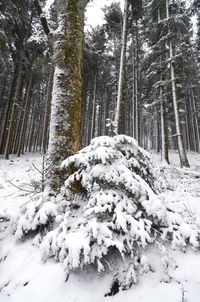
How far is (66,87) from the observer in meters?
3.87

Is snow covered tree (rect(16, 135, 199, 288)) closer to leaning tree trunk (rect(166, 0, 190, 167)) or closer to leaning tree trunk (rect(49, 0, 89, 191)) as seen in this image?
leaning tree trunk (rect(49, 0, 89, 191))

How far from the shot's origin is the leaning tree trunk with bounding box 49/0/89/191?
3.62m

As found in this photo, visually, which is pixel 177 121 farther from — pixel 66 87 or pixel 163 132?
pixel 66 87

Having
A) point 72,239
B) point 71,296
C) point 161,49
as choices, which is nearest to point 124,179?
point 72,239

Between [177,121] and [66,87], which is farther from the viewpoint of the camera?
[177,121]

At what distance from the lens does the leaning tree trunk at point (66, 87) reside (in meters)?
3.62

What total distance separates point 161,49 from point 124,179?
15.5m

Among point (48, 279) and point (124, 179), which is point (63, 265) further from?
point (124, 179)

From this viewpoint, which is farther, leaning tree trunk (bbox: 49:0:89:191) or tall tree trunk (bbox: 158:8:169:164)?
tall tree trunk (bbox: 158:8:169:164)

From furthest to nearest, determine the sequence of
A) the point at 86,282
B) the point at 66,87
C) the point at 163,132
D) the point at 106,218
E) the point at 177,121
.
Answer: the point at 163,132, the point at 177,121, the point at 66,87, the point at 106,218, the point at 86,282

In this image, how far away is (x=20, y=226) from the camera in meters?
2.92

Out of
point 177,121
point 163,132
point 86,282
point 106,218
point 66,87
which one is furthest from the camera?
point 163,132

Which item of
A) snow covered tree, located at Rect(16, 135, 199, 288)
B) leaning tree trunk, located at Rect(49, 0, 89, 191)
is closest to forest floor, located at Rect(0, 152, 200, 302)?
snow covered tree, located at Rect(16, 135, 199, 288)

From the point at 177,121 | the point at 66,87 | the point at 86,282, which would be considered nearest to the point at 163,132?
the point at 177,121
